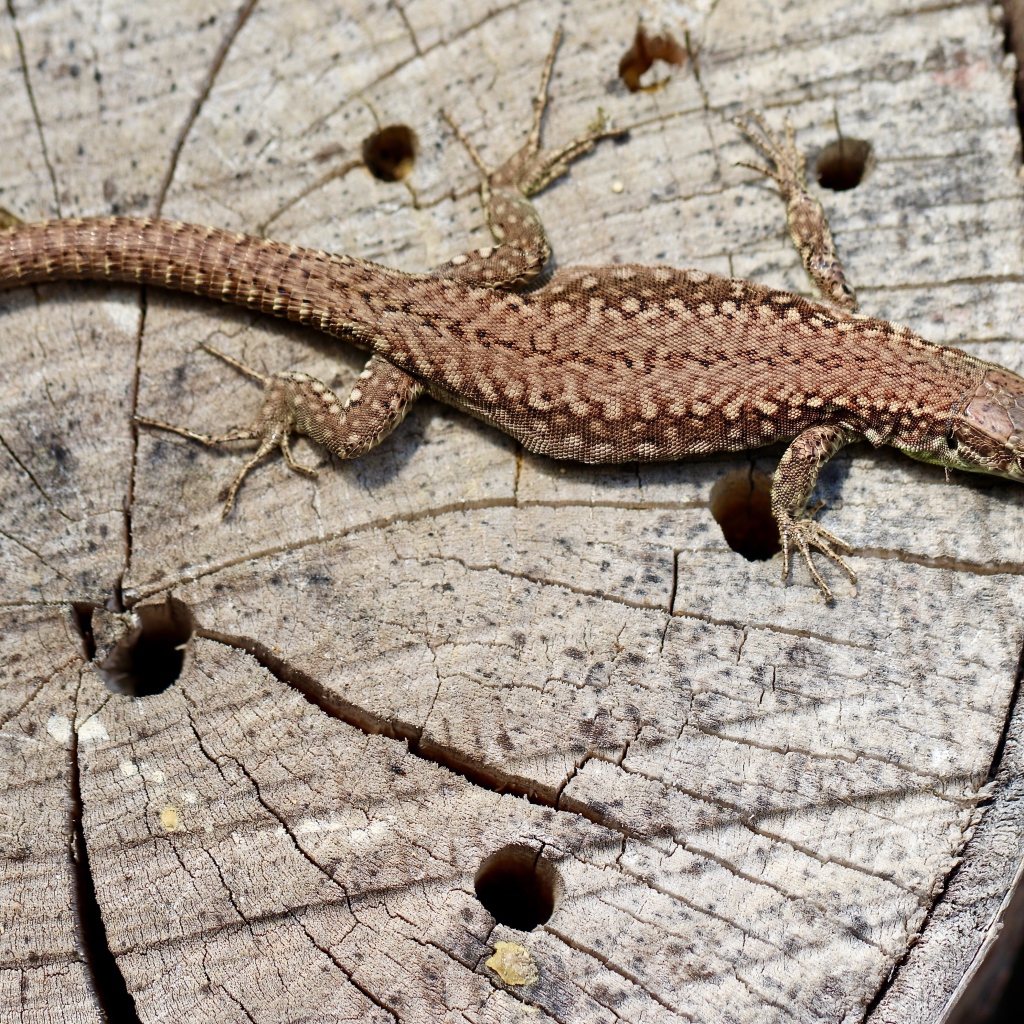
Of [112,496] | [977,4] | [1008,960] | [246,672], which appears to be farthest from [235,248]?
[1008,960]

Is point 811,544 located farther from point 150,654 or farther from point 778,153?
point 150,654

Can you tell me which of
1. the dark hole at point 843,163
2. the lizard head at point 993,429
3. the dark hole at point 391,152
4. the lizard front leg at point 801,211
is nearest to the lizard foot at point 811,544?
the lizard head at point 993,429

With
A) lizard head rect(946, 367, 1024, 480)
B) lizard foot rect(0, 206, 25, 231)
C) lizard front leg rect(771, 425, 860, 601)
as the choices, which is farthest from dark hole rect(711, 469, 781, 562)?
lizard foot rect(0, 206, 25, 231)

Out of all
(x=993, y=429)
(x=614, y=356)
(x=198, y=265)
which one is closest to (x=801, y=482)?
(x=993, y=429)

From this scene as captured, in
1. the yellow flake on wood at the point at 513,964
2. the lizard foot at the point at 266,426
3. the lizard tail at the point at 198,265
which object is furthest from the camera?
the lizard tail at the point at 198,265

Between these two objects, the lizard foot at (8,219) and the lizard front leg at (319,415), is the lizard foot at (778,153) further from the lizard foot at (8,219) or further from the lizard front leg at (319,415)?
the lizard foot at (8,219)

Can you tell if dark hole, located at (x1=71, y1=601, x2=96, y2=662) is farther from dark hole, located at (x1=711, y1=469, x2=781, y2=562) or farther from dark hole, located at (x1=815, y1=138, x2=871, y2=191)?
dark hole, located at (x1=815, y1=138, x2=871, y2=191)
